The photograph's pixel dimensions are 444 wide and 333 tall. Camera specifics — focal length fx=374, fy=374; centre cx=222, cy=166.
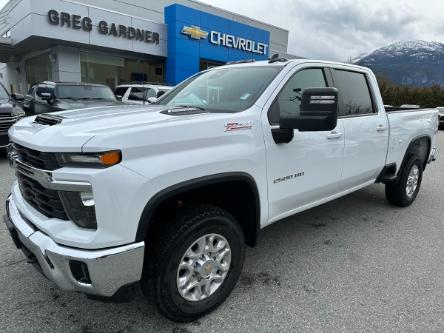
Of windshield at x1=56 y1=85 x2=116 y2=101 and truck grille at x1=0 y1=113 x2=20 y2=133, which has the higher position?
windshield at x1=56 y1=85 x2=116 y2=101

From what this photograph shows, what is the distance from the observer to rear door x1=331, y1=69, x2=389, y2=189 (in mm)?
3795

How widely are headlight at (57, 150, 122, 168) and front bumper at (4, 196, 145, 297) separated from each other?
1.55ft

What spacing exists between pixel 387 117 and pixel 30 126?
12.5 feet

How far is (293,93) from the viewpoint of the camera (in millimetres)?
3240

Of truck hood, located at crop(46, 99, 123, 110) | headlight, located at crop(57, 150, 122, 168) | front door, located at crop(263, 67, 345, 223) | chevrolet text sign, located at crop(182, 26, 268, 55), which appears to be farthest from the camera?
chevrolet text sign, located at crop(182, 26, 268, 55)

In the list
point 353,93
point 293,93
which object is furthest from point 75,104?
point 293,93

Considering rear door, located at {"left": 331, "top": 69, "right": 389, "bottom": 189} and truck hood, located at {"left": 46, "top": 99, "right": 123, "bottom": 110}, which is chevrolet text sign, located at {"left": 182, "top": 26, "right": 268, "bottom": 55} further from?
rear door, located at {"left": 331, "top": 69, "right": 389, "bottom": 189}

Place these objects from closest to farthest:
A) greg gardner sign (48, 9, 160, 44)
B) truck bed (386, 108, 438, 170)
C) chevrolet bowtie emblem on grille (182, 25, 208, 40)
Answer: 1. truck bed (386, 108, 438, 170)
2. greg gardner sign (48, 9, 160, 44)
3. chevrolet bowtie emblem on grille (182, 25, 208, 40)

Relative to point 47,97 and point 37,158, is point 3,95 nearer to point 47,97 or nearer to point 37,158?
point 47,97

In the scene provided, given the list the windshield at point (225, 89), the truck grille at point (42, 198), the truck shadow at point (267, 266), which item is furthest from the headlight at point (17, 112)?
the truck grille at point (42, 198)

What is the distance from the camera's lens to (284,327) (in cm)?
256

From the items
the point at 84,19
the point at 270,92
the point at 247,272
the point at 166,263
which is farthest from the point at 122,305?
the point at 84,19

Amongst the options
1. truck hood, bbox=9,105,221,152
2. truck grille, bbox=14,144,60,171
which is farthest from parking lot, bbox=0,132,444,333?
truck hood, bbox=9,105,221,152

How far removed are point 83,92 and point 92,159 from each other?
8891 mm
